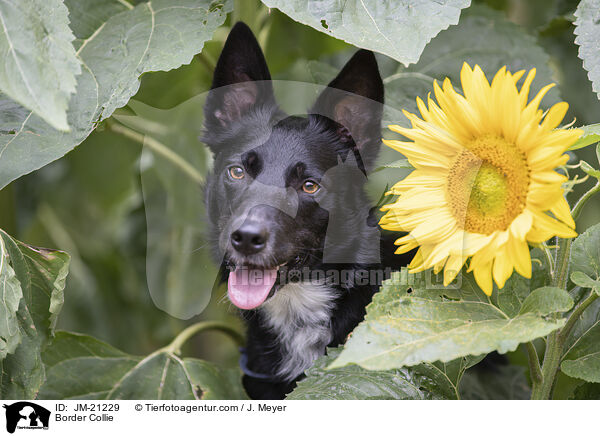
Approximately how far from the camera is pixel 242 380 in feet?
3.64

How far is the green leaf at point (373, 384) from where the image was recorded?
0.80m

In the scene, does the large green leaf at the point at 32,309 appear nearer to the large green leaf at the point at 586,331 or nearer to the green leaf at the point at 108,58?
the green leaf at the point at 108,58

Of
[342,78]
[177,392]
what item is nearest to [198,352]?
[177,392]

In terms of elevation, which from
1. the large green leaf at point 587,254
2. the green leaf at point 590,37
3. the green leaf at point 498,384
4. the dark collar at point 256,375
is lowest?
the dark collar at point 256,375

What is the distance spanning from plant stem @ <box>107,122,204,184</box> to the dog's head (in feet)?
0.47

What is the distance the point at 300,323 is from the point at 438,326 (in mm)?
411

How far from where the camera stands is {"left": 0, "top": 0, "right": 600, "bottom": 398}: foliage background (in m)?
1.17

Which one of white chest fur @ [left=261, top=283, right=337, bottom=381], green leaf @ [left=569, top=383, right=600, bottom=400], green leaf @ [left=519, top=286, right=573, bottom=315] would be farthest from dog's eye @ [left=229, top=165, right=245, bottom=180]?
green leaf @ [left=569, top=383, right=600, bottom=400]

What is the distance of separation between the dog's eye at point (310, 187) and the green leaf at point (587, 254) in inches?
14.0

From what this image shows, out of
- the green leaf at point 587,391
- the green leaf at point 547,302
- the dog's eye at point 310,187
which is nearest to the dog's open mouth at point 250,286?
the dog's eye at point 310,187
